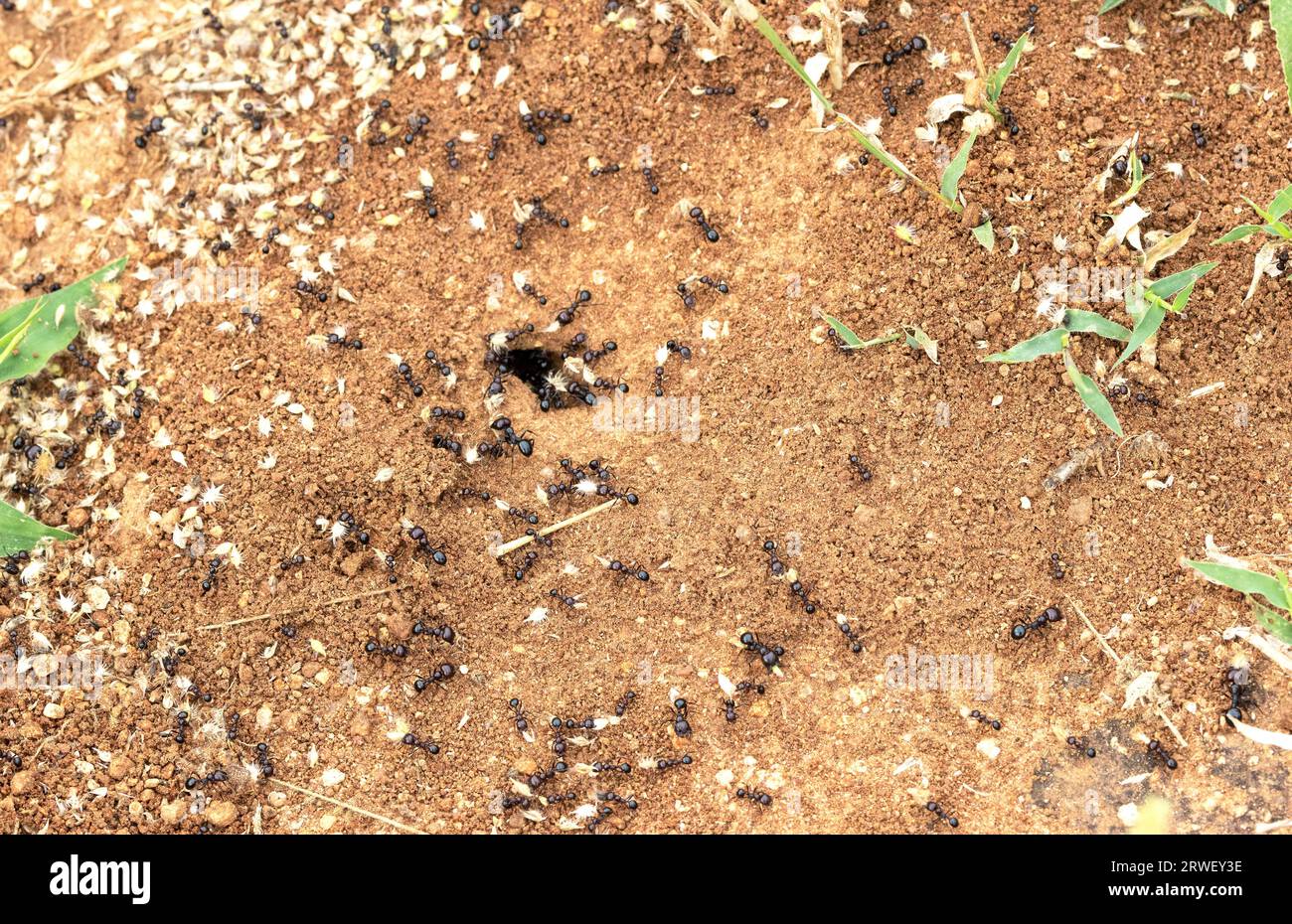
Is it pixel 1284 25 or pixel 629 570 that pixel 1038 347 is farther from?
pixel 629 570

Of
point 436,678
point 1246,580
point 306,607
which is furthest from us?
point 306,607

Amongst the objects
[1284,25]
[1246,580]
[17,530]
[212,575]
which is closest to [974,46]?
[1284,25]

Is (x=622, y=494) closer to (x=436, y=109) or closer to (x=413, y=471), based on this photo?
(x=413, y=471)

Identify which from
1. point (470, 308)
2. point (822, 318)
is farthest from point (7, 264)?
point (822, 318)

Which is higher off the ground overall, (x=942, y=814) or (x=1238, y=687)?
(x=1238, y=687)

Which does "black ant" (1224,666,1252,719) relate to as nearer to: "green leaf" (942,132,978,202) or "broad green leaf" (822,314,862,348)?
"broad green leaf" (822,314,862,348)

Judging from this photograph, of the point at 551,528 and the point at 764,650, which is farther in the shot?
the point at 551,528

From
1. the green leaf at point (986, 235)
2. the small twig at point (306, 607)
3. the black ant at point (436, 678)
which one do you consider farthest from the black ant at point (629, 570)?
the green leaf at point (986, 235)

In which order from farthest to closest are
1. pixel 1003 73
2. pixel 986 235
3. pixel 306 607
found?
pixel 306 607 < pixel 986 235 < pixel 1003 73
